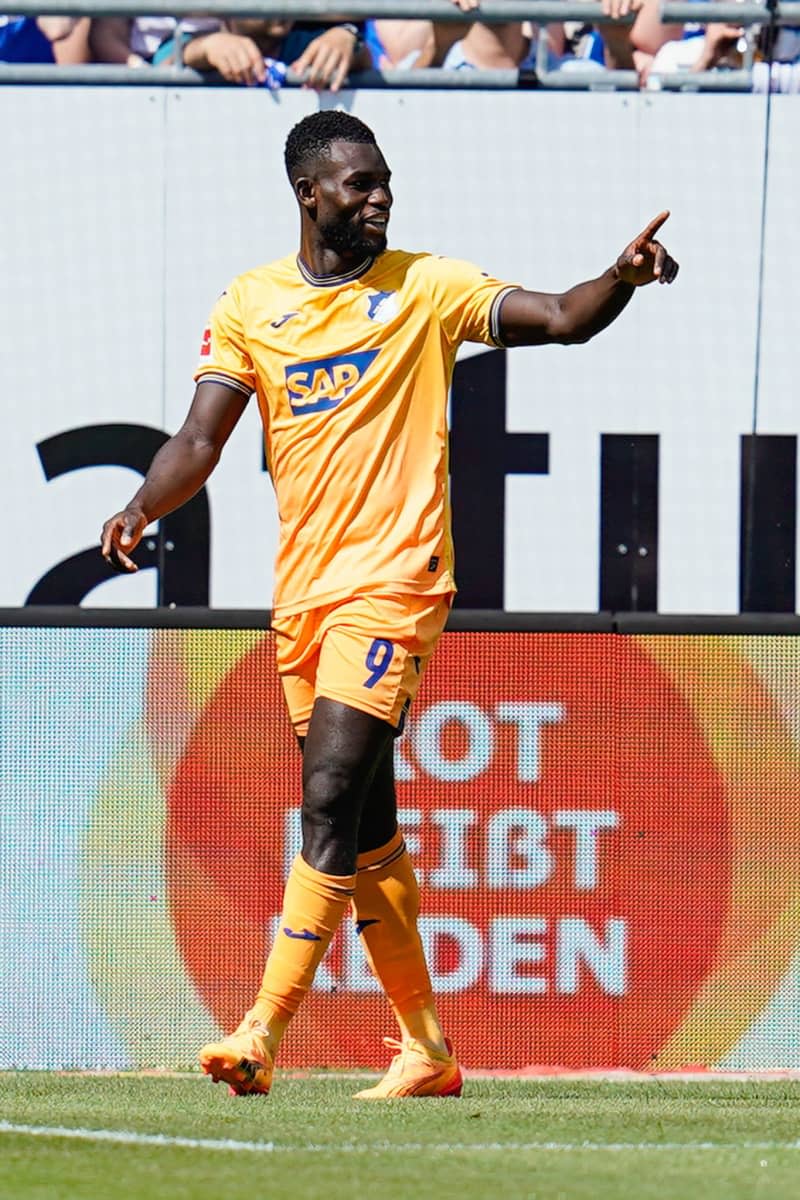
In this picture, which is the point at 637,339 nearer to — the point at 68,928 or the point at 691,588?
the point at 691,588

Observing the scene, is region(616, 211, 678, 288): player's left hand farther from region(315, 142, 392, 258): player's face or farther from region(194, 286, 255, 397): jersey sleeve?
region(194, 286, 255, 397): jersey sleeve

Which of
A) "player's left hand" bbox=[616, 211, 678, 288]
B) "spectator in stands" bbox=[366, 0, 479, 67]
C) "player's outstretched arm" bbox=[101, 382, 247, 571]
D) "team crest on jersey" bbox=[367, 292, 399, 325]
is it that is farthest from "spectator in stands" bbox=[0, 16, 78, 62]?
"player's left hand" bbox=[616, 211, 678, 288]

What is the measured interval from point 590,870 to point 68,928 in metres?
1.59

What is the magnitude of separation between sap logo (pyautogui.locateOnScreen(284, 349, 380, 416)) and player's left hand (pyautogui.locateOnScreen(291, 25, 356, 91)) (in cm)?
247

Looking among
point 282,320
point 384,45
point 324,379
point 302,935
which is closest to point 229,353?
point 282,320

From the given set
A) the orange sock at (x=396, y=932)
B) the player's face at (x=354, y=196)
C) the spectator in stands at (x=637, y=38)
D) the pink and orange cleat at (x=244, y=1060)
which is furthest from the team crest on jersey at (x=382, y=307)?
the spectator in stands at (x=637, y=38)

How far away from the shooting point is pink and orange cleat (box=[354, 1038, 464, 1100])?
493cm

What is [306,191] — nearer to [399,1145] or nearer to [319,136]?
[319,136]

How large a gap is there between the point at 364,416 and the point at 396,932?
129 cm

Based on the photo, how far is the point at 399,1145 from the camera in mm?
3773

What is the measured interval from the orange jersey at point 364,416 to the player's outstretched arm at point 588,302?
70 millimetres

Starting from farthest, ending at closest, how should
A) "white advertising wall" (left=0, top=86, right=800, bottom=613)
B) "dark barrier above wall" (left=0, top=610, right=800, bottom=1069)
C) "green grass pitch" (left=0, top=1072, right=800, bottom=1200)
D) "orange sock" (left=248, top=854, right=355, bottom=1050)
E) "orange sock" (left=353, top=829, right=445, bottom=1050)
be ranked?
"white advertising wall" (left=0, top=86, right=800, bottom=613) < "dark barrier above wall" (left=0, top=610, right=800, bottom=1069) < "orange sock" (left=353, top=829, right=445, bottom=1050) < "orange sock" (left=248, top=854, right=355, bottom=1050) < "green grass pitch" (left=0, top=1072, right=800, bottom=1200)

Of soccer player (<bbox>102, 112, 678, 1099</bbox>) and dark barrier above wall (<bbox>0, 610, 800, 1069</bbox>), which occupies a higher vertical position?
soccer player (<bbox>102, 112, 678, 1099</bbox>)

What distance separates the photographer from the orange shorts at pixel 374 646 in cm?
464
